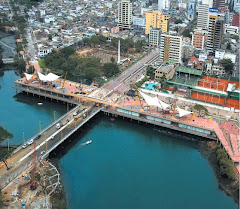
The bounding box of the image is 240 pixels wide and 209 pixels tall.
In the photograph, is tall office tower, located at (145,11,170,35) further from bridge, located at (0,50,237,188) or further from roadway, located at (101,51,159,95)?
bridge, located at (0,50,237,188)

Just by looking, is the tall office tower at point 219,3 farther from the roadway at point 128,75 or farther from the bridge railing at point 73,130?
the bridge railing at point 73,130

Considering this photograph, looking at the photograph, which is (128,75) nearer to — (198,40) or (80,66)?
(80,66)

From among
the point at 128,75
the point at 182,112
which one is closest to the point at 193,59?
the point at 128,75

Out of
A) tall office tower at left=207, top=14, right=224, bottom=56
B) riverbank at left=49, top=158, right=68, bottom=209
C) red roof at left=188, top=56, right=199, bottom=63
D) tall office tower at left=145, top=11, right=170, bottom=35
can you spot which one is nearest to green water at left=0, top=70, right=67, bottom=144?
riverbank at left=49, top=158, right=68, bottom=209

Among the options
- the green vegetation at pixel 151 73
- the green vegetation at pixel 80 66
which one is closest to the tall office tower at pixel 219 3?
the green vegetation at pixel 151 73

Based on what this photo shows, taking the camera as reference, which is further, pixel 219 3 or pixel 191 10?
pixel 191 10

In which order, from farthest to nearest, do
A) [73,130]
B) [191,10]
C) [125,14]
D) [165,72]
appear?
[191,10] → [125,14] → [165,72] → [73,130]
